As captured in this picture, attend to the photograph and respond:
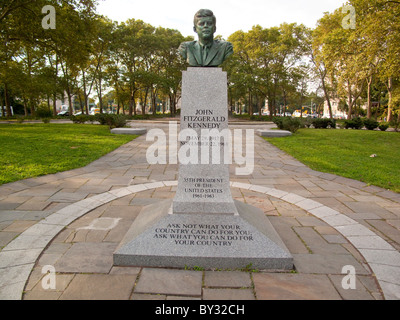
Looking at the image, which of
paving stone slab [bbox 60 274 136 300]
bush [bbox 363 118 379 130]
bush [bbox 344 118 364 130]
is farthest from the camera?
bush [bbox 344 118 364 130]

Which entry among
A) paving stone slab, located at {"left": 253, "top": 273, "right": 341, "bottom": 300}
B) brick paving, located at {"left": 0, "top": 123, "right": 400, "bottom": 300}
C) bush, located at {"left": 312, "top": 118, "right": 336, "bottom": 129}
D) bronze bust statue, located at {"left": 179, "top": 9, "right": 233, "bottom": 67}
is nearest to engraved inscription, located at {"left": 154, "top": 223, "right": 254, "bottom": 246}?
brick paving, located at {"left": 0, "top": 123, "right": 400, "bottom": 300}

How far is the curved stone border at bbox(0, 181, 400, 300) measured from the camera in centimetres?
277

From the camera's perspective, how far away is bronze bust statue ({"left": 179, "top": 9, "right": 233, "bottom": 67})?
138 inches

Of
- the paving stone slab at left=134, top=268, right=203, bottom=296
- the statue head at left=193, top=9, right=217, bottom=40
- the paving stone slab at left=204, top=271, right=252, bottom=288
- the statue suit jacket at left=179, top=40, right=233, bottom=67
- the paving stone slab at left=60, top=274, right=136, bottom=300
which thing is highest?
the statue head at left=193, top=9, right=217, bottom=40

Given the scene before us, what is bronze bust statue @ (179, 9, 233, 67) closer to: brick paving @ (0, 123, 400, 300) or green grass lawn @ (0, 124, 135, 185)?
brick paving @ (0, 123, 400, 300)

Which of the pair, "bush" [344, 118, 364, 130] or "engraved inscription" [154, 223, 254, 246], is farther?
"bush" [344, 118, 364, 130]

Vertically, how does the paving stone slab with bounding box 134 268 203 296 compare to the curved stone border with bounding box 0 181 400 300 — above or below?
below

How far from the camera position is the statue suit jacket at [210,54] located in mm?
3652

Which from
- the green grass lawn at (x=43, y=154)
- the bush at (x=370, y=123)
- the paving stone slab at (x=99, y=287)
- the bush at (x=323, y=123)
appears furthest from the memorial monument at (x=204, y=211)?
the bush at (x=370, y=123)

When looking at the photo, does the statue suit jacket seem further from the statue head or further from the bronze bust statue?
the statue head

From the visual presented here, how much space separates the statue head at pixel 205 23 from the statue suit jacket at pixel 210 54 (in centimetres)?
16

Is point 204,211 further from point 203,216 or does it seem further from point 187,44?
point 187,44

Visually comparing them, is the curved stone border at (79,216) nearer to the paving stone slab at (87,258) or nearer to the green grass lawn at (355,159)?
the paving stone slab at (87,258)

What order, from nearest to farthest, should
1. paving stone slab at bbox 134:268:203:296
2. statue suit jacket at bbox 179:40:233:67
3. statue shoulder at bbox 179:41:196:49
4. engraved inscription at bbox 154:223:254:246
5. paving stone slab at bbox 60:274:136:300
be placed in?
1. paving stone slab at bbox 60:274:136:300
2. paving stone slab at bbox 134:268:203:296
3. engraved inscription at bbox 154:223:254:246
4. statue suit jacket at bbox 179:40:233:67
5. statue shoulder at bbox 179:41:196:49
